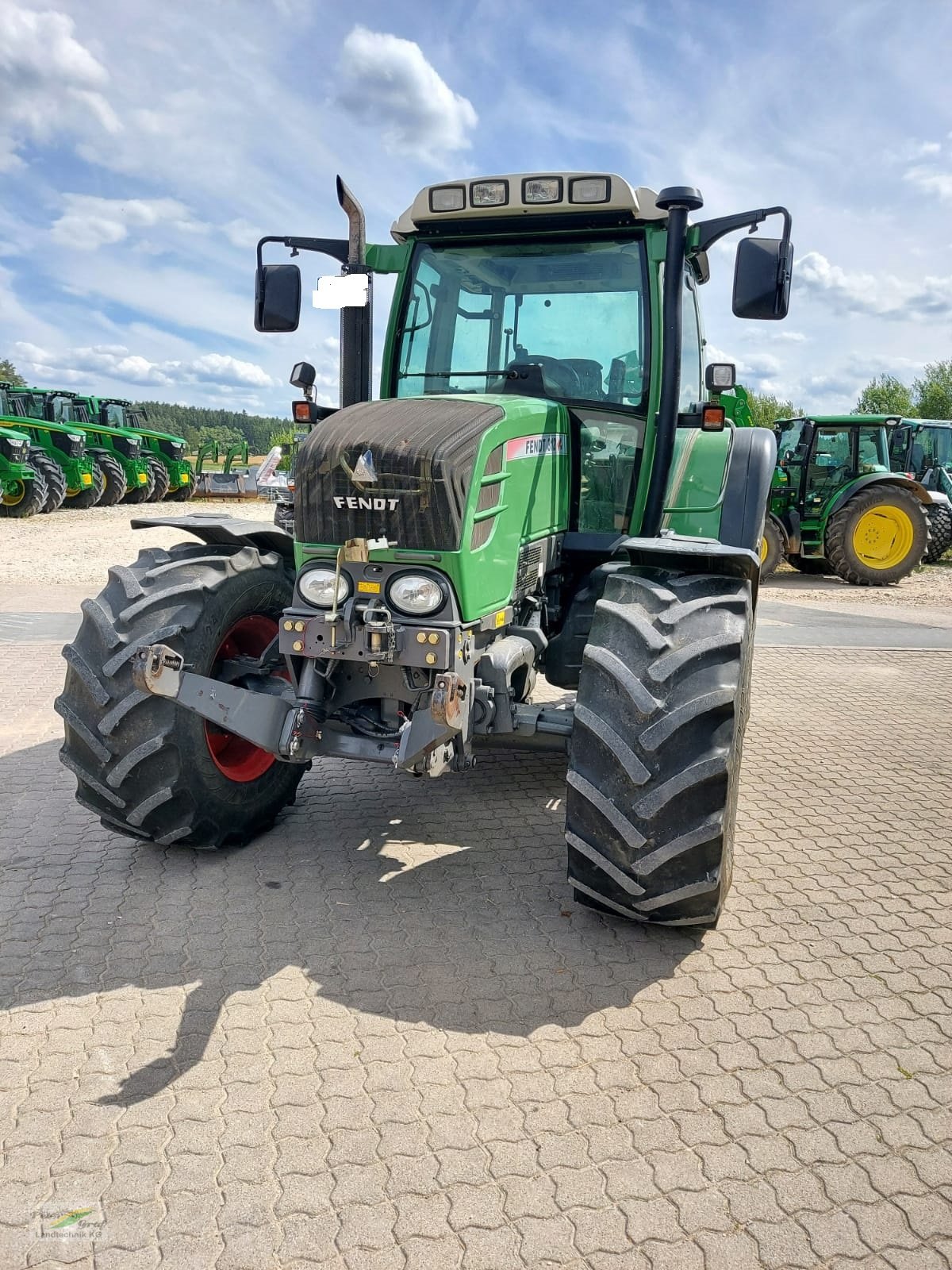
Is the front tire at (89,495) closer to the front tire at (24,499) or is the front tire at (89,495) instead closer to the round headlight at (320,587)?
the front tire at (24,499)

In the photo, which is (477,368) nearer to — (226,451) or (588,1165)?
(588,1165)

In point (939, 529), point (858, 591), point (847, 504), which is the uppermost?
point (847, 504)

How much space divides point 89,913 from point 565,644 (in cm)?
219

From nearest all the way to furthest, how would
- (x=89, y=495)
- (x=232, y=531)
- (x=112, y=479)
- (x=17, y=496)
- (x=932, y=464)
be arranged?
(x=232, y=531) → (x=932, y=464) → (x=17, y=496) → (x=89, y=495) → (x=112, y=479)

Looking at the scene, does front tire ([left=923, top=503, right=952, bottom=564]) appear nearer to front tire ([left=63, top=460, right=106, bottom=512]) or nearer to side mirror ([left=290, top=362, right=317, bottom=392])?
side mirror ([left=290, top=362, right=317, bottom=392])

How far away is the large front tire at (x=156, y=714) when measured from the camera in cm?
362

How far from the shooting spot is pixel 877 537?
45.8 ft

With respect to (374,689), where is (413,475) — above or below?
above

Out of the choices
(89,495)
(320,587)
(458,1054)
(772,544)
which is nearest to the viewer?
(458,1054)

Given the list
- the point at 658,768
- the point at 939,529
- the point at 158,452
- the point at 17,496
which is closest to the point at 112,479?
the point at 158,452

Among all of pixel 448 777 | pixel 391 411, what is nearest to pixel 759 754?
pixel 448 777

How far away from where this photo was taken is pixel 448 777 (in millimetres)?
5168

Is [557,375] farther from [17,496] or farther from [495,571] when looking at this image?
[17,496]

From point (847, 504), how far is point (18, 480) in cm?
1513
